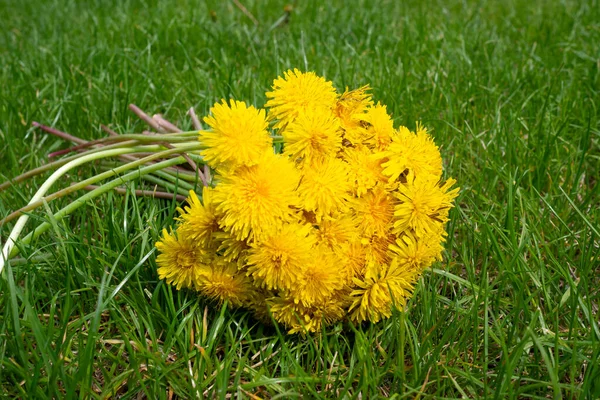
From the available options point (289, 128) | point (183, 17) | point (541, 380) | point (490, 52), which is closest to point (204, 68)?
point (183, 17)

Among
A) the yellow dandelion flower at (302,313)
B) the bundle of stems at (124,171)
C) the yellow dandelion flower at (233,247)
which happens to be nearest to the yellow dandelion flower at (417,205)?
the yellow dandelion flower at (302,313)

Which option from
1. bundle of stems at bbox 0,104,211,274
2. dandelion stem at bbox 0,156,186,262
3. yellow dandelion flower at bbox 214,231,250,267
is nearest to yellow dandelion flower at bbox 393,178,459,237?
yellow dandelion flower at bbox 214,231,250,267

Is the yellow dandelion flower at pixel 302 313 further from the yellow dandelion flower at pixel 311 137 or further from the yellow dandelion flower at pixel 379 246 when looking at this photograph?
the yellow dandelion flower at pixel 311 137

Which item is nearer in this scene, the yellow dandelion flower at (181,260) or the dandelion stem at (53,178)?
the yellow dandelion flower at (181,260)

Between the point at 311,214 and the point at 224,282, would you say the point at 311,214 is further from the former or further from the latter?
the point at 224,282

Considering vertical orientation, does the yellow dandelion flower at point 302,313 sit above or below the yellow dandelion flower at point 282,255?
below
